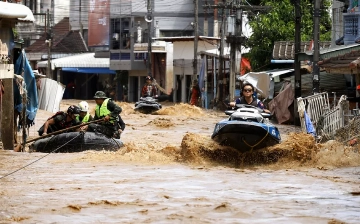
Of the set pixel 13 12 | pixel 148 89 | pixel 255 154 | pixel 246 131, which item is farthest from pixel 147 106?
pixel 246 131

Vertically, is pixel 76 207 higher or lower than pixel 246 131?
lower

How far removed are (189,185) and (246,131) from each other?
2284mm

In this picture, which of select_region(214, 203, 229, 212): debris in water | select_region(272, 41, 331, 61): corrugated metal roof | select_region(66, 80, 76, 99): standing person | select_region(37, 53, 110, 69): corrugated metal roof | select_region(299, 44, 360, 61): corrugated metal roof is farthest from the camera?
select_region(66, 80, 76, 99): standing person

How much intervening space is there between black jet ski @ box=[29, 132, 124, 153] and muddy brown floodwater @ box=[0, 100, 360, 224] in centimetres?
34

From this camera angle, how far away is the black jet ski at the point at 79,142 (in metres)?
18.9

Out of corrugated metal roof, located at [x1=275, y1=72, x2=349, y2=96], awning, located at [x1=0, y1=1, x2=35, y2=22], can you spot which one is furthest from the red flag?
awning, located at [x1=0, y1=1, x2=35, y2=22]

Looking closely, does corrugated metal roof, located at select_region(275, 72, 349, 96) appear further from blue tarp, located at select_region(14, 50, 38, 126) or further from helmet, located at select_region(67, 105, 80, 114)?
helmet, located at select_region(67, 105, 80, 114)

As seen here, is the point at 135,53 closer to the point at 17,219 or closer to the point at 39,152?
the point at 39,152

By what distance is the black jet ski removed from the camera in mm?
18938

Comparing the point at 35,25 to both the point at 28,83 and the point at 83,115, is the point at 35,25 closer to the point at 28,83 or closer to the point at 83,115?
the point at 28,83

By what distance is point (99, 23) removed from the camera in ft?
222

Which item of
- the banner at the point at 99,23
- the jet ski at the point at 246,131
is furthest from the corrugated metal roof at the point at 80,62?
the jet ski at the point at 246,131

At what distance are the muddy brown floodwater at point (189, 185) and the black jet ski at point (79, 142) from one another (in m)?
0.34

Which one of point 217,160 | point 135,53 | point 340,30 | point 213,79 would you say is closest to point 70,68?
point 135,53
